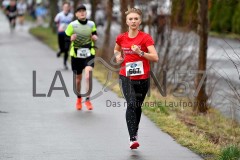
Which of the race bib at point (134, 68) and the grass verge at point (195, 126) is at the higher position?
the race bib at point (134, 68)

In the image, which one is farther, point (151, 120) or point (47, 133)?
point (151, 120)

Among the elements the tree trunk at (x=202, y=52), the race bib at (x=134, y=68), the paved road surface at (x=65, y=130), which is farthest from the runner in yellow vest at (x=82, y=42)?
the race bib at (x=134, y=68)

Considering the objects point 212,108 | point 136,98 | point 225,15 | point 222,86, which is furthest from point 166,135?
point 225,15

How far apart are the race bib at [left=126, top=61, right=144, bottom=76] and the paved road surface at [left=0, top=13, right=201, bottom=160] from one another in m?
0.99

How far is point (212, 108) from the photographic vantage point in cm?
1555

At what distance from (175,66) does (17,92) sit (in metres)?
4.58

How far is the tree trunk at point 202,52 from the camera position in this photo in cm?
1448

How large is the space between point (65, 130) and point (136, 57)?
221cm

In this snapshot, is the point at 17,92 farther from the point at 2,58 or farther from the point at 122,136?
the point at 2,58

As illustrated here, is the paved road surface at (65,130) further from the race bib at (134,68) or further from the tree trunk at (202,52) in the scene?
the tree trunk at (202,52)

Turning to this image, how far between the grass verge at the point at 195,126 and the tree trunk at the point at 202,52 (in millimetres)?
214

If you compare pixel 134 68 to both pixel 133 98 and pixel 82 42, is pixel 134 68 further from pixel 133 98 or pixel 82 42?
pixel 82 42

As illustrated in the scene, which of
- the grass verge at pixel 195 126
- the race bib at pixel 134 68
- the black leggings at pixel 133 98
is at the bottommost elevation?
the grass verge at pixel 195 126

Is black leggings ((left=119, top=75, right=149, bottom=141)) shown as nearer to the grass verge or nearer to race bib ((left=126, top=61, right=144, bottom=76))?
race bib ((left=126, top=61, right=144, bottom=76))
